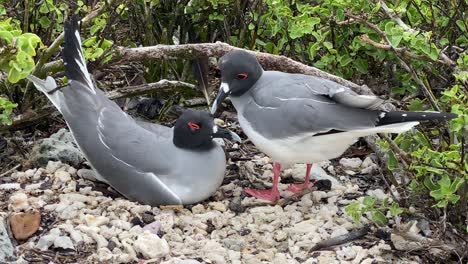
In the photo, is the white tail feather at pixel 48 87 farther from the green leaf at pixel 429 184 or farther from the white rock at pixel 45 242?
the green leaf at pixel 429 184

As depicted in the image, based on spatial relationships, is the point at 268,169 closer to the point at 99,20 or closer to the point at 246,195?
the point at 246,195

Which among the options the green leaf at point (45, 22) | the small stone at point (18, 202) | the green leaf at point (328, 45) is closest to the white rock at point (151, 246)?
the small stone at point (18, 202)

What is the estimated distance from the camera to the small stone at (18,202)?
4.29 m

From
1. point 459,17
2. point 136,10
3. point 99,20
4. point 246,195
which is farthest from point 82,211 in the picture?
point 459,17

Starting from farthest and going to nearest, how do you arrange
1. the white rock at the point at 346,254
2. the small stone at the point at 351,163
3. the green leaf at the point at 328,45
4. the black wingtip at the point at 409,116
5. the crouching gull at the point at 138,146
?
the small stone at the point at 351,163 → the green leaf at the point at 328,45 → the crouching gull at the point at 138,146 → the white rock at the point at 346,254 → the black wingtip at the point at 409,116

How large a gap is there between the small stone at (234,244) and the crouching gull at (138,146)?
0.40 metres

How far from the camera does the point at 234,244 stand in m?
4.18

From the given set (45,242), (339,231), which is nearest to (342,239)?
(339,231)

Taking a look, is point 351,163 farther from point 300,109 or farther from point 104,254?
point 104,254

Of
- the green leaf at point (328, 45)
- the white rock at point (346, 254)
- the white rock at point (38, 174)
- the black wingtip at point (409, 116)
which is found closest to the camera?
the black wingtip at point (409, 116)

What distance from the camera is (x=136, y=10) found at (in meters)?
5.58

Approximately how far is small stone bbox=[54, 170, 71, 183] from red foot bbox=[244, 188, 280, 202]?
0.97 meters

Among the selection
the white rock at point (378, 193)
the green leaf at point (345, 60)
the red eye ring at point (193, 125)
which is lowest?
the white rock at point (378, 193)

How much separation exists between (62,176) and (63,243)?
0.77m
